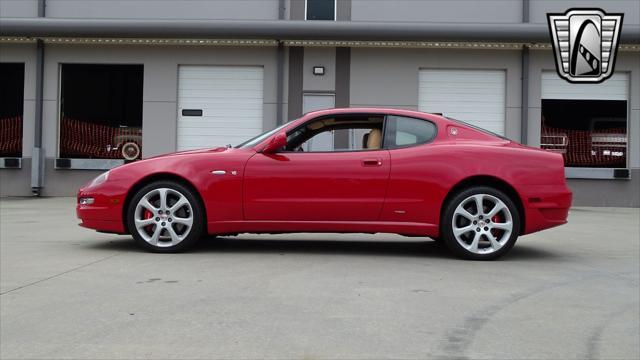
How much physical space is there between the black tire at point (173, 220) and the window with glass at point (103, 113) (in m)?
8.91

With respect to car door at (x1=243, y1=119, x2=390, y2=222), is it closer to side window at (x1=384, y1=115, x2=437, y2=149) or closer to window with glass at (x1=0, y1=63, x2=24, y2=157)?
side window at (x1=384, y1=115, x2=437, y2=149)

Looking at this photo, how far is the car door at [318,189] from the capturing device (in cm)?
621

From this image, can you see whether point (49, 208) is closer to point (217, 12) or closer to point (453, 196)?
point (217, 12)

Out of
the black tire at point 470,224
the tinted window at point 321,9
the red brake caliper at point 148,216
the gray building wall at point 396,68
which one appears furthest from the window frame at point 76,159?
the black tire at point 470,224

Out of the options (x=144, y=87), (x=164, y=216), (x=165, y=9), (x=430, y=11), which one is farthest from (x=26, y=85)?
(x=164, y=216)

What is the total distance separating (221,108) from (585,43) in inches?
315

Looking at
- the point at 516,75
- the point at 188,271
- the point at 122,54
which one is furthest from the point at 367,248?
the point at 122,54

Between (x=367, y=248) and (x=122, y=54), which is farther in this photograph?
(x=122, y=54)

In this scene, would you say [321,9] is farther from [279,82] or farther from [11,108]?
[11,108]

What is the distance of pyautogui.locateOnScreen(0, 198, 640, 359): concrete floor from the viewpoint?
11.7ft

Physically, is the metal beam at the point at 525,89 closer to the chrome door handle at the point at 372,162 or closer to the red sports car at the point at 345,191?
the red sports car at the point at 345,191

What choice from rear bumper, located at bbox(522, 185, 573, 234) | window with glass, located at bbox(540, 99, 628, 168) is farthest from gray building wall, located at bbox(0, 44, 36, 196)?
rear bumper, located at bbox(522, 185, 573, 234)

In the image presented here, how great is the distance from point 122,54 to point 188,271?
412 inches

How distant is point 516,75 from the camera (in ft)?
47.7
